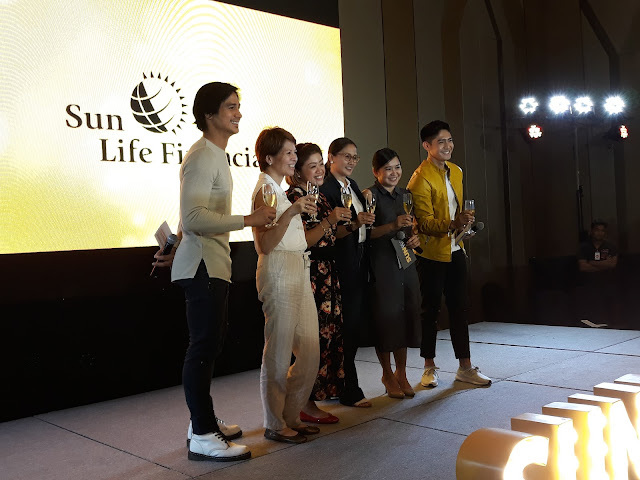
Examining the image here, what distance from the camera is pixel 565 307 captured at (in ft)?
22.2

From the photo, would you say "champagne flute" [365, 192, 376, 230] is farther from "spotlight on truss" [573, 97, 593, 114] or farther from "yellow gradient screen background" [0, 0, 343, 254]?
"spotlight on truss" [573, 97, 593, 114]

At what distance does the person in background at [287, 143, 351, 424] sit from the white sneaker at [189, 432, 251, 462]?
624 millimetres

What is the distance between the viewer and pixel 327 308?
3645 millimetres

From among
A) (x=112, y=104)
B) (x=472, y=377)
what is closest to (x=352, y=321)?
(x=472, y=377)

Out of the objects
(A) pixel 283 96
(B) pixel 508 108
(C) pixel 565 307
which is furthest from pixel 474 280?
(A) pixel 283 96

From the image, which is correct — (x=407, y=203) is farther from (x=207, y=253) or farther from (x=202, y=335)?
(x=202, y=335)

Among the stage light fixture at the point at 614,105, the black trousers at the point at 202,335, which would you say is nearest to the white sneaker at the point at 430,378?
the black trousers at the point at 202,335

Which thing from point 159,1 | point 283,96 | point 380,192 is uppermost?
point 159,1

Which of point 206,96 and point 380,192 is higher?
point 206,96

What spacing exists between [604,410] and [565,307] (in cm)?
488

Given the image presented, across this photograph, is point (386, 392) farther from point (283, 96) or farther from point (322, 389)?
point (283, 96)

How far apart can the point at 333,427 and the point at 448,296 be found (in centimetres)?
125

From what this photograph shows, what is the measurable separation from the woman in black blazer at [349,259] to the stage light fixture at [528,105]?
3.83 meters

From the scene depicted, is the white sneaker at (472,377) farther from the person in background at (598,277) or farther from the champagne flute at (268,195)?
the person in background at (598,277)
